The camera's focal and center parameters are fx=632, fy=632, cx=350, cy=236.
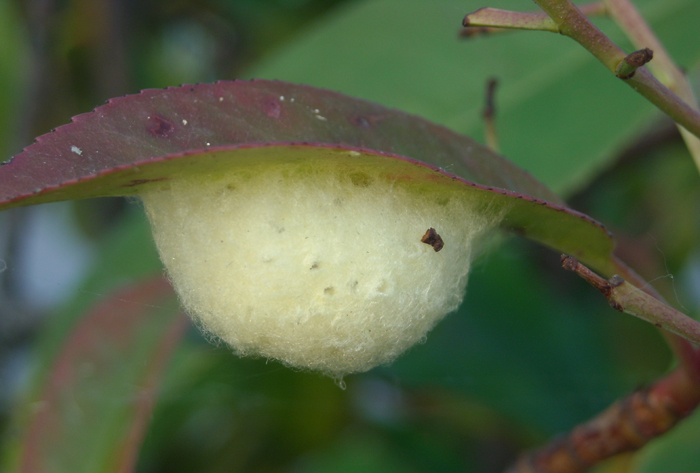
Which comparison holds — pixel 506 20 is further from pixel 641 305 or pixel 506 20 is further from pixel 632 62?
pixel 641 305

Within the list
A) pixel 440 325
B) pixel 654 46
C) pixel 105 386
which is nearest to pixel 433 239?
pixel 654 46

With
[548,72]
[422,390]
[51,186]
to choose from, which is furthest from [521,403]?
[51,186]

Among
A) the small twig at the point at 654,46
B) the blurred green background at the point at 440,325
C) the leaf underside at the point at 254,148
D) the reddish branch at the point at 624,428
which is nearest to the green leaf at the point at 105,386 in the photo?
the blurred green background at the point at 440,325

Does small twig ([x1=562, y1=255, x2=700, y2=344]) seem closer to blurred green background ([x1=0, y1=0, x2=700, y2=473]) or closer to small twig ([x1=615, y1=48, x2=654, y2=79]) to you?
small twig ([x1=615, y1=48, x2=654, y2=79])

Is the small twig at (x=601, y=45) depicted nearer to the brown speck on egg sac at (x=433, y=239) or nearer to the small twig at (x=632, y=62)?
the small twig at (x=632, y=62)

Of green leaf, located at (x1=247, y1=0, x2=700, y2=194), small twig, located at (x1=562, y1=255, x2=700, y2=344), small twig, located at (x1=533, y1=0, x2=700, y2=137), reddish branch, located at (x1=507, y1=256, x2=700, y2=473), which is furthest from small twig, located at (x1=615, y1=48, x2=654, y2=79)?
green leaf, located at (x1=247, y1=0, x2=700, y2=194)

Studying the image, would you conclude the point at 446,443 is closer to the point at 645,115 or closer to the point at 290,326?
the point at 645,115
